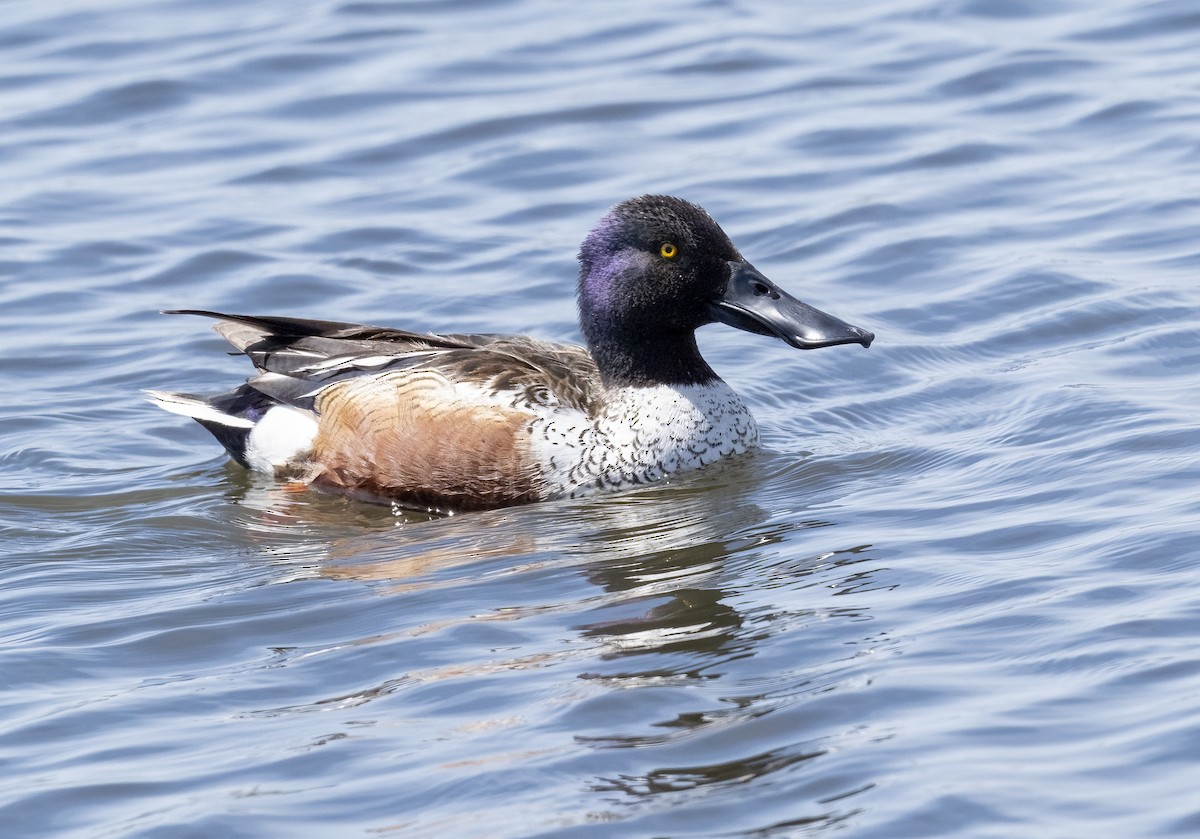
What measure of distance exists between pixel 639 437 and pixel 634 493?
0.26 metres

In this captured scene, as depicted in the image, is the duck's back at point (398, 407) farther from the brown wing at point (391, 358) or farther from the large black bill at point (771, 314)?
the large black bill at point (771, 314)

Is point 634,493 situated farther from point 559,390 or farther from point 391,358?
point 391,358

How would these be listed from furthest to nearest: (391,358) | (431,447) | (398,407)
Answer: (391,358)
(398,407)
(431,447)

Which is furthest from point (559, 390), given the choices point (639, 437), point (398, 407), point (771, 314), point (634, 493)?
point (771, 314)

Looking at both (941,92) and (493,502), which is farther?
(941,92)

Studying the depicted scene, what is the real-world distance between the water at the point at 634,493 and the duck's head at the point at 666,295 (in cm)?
61

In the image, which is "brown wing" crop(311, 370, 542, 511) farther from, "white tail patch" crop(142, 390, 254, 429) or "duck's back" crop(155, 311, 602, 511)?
"white tail patch" crop(142, 390, 254, 429)

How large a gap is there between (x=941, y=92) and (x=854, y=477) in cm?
615

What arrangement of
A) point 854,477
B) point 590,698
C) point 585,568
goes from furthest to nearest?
1. point 854,477
2. point 585,568
3. point 590,698

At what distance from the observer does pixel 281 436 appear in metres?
8.78

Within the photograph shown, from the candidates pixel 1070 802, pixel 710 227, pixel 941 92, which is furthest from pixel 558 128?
pixel 1070 802

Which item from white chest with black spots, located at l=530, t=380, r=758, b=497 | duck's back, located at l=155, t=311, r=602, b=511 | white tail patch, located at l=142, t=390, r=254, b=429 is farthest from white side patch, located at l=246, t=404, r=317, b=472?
white chest with black spots, located at l=530, t=380, r=758, b=497

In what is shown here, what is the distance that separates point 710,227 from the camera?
327 inches

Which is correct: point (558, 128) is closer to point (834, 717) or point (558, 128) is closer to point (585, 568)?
point (585, 568)
